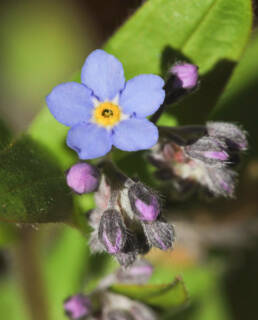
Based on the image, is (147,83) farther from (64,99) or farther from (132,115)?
(64,99)

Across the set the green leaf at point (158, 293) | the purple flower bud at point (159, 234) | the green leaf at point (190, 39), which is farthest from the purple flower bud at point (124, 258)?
the green leaf at point (190, 39)

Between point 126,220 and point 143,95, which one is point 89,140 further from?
point 126,220

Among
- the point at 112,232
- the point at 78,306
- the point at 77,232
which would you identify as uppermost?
the point at 112,232

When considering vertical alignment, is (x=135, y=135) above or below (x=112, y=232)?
above

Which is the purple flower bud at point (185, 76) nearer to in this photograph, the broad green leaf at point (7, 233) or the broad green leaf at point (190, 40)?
the broad green leaf at point (190, 40)

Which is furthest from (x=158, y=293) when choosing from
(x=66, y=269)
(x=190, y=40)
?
(x=66, y=269)
